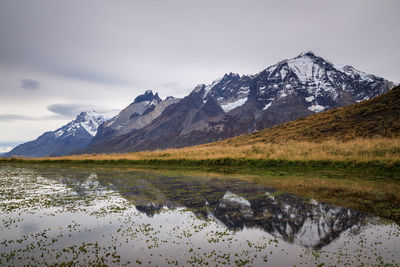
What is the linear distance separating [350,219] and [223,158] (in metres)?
28.4

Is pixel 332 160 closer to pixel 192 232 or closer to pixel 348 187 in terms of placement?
pixel 348 187

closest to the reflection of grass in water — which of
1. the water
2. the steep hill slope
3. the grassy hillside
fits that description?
the grassy hillside

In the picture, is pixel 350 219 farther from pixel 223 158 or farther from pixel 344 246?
pixel 223 158

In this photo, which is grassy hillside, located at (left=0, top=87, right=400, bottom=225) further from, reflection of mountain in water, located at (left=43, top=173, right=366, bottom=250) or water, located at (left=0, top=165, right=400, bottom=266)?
water, located at (left=0, top=165, right=400, bottom=266)

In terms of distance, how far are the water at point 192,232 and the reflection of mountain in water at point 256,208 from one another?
1.9 inches

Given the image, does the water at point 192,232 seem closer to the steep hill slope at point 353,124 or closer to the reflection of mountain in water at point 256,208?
the reflection of mountain in water at point 256,208

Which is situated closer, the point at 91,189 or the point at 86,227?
the point at 86,227

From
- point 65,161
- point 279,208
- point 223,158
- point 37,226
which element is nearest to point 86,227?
point 37,226

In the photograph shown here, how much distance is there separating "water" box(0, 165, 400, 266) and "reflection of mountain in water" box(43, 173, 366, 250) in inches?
1.9

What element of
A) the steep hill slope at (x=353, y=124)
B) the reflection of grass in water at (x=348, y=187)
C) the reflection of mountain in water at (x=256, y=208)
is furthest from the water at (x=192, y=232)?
the steep hill slope at (x=353, y=124)

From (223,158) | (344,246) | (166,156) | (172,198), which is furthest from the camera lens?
(166,156)

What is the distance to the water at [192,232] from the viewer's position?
31.4 ft

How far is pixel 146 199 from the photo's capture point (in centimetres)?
1922

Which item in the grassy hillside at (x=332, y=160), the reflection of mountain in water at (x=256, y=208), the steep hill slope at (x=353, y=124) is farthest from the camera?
the steep hill slope at (x=353, y=124)
